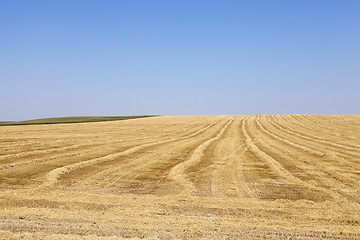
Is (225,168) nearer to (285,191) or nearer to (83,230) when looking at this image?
(285,191)

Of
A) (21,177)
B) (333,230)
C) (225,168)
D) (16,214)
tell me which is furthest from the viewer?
(225,168)

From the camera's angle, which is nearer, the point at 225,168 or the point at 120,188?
the point at 120,188

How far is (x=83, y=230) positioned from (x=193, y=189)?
10.0 ft

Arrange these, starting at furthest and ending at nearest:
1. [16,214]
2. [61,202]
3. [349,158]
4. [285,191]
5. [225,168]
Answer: [349,158], [225,168], [285,191], [61,202], [16,214]

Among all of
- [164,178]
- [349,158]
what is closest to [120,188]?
[164,178]

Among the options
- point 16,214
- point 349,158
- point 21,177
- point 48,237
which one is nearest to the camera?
point 48,237

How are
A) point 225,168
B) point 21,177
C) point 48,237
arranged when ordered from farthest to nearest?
point 225,168 → point 21,177 → point 48,237

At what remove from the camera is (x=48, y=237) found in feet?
13.7

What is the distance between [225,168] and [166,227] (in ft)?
16.4

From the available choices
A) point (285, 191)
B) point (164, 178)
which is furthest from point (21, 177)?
point (285, 191)

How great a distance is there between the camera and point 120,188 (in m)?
7.01

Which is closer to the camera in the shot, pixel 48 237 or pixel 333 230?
pixel 48 237

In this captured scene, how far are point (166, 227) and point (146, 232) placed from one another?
36 cm

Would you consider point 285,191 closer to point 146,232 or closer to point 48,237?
point 146,232
